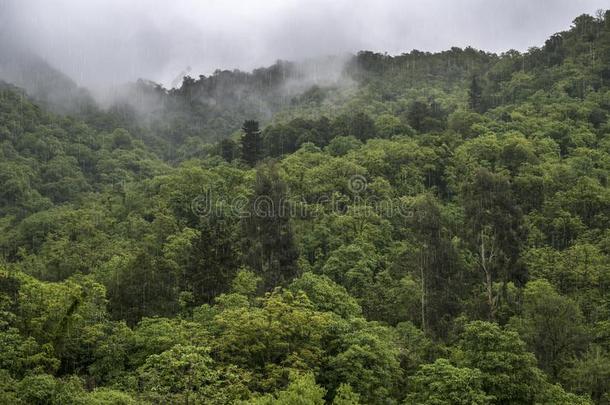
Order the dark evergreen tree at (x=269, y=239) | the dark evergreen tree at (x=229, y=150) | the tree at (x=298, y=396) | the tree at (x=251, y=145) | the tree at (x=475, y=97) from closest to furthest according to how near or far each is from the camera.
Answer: the tree at (x=298, y=396)
the dark evergreen tree at (x=269, y=239)
the tree at (x=251, y=145)
the dark evergreen tree at (x=229, y=150)
the tree at (x=475, y=97)

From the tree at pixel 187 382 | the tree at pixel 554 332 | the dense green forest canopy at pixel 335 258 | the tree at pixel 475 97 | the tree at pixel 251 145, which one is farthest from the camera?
the tree at pixel 475 97


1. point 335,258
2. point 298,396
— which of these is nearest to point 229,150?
point 335,258

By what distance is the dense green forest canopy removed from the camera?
27484mm

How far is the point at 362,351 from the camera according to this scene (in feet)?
90.5

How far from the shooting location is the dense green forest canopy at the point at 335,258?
90.2 ft

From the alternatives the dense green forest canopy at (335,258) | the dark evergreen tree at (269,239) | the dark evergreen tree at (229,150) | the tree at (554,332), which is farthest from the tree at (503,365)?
the dark evergreen tree at (229,150)

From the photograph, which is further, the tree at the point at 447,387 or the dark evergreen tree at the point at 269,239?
the dark evergreen tree at the point at 269,239

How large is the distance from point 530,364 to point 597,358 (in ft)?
13.2

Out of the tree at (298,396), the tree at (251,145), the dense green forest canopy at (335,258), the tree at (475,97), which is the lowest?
the tree at (298,396)

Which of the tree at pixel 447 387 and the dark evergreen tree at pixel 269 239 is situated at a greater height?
the dark evergreen tree at pixel 269 239

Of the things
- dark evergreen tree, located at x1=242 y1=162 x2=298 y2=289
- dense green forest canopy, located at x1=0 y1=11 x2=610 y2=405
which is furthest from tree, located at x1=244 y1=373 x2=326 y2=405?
dark evergreen tree, located at x1=242 y1=162 x2=298 y2=289

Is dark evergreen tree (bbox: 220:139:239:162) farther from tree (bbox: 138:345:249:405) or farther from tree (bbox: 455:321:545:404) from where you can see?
tree (bbox: 138:345:249:405)

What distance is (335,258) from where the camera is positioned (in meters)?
42.9

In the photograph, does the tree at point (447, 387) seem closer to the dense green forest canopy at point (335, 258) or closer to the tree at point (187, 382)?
the dense green forest canopy at point (335, 258)
